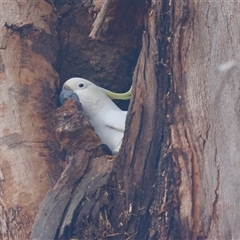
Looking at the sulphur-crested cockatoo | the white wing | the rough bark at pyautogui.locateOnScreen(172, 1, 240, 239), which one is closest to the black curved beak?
the sulphur-crested cockatoo

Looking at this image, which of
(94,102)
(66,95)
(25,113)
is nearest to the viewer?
(25,113)

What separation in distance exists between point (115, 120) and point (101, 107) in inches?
3.8

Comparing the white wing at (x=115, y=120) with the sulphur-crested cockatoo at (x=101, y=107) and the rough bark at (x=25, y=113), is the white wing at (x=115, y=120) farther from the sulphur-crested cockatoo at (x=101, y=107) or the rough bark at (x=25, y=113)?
the rough bark at (x=25, y=113)

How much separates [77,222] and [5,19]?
0.74 m

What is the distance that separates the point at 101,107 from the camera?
6.53 feet

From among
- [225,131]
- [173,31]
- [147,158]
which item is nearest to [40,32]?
[173,31]

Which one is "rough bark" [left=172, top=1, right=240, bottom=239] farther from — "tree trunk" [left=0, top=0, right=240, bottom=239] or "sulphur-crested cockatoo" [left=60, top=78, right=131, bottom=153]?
"sulphur-crested cockatoo" [left=60, top=78, right=131, bottom=153]

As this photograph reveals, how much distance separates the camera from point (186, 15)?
4.91 feet

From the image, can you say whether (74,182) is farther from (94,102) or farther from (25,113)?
(94,102)

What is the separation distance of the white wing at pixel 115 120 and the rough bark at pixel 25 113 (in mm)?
243

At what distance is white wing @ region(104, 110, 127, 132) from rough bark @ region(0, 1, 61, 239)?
24 cm

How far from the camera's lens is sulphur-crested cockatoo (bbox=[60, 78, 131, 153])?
1.90m

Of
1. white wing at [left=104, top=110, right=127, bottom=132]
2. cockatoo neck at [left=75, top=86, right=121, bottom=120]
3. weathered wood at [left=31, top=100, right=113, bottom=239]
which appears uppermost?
cockatoo neck at [left=75, top=86, right=121, bottom=120]

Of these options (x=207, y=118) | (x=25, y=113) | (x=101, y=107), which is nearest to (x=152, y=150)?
(x=207, y=118)
